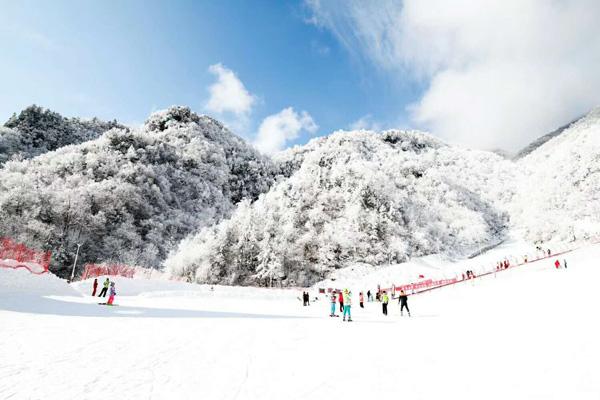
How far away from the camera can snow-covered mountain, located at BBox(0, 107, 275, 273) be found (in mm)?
62844

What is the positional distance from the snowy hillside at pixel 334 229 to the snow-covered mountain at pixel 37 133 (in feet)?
203

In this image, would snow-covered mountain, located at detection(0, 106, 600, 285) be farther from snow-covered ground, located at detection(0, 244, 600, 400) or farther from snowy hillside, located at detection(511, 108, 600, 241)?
snow-covered ground, located at detection(0, 244, 600, 400)

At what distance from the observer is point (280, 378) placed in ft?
21.6

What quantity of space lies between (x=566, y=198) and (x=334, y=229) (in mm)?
55802

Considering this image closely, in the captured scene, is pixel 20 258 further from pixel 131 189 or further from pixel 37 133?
pixel 37 133

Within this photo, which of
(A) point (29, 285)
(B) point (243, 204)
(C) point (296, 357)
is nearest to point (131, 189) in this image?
(B) point (243, 204)

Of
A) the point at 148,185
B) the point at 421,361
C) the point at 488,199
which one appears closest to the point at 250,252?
the point at 148,185

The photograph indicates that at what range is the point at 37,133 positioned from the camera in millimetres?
108188

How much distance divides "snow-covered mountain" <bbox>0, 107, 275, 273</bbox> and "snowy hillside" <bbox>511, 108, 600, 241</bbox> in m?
77.4

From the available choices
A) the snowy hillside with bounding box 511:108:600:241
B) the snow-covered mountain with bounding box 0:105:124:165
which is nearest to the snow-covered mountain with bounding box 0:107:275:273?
the snow-covered mountain with bounding box 0:105:124:165

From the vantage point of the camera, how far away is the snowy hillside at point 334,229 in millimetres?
59688

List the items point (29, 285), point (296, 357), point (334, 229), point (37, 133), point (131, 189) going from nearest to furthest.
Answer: point (296, 357) → point (29, 285) → point (334, 229) → point (131, 189) → point (37, 133)

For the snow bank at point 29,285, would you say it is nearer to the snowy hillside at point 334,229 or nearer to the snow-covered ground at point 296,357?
the snow-covered ground at point 296,357

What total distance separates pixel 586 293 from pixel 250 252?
163 feet
